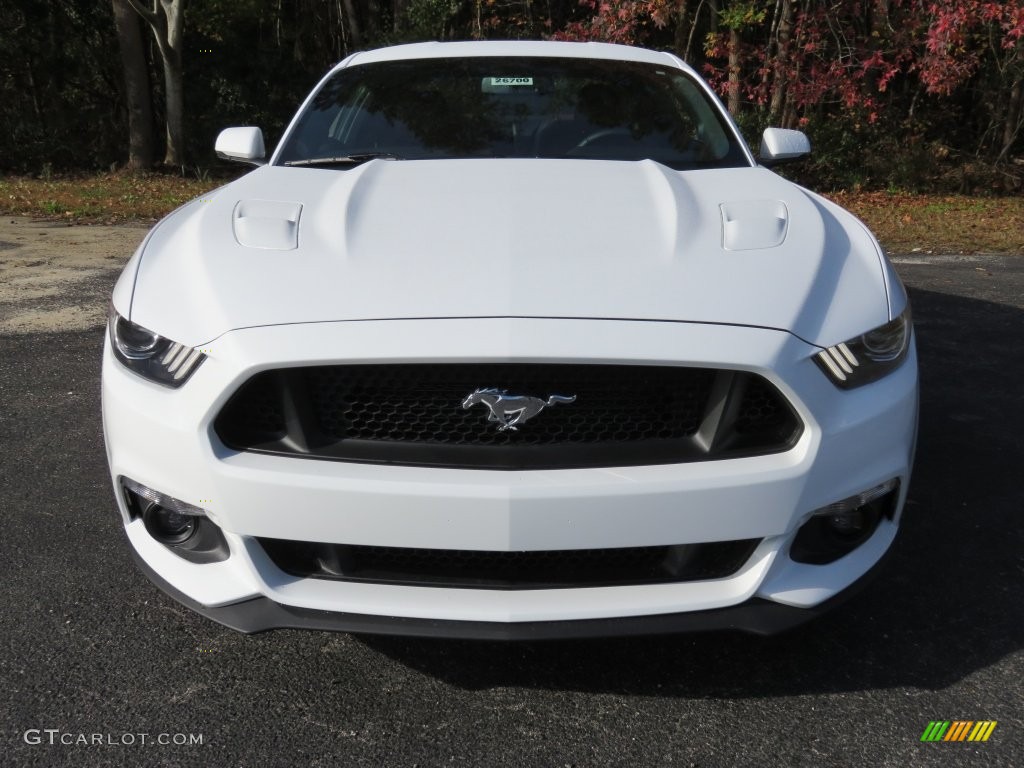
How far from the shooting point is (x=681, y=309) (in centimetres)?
201

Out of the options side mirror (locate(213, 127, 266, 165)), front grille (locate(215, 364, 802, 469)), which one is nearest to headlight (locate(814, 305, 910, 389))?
front grille (locate(215, 364, 802, 469))

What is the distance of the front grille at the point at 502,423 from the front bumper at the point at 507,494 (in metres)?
0.05

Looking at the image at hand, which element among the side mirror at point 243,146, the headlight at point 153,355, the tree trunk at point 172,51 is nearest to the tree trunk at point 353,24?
the tree trunk at point 172,51

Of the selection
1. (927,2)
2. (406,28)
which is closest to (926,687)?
(927,2)

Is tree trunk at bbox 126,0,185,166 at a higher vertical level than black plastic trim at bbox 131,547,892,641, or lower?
lower

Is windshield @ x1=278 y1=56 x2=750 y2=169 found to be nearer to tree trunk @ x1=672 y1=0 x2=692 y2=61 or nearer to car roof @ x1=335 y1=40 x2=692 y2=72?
car roof @ x1=335 y1=40 x2=692 y2=72

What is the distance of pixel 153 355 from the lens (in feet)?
6.95

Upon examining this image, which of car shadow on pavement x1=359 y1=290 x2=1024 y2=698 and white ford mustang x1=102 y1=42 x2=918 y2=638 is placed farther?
car shadow on pavement x1=359 y1=290 x2=1024 y2=698

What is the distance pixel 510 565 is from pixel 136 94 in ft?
50.4

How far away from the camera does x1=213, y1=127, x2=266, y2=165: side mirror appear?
3607mm

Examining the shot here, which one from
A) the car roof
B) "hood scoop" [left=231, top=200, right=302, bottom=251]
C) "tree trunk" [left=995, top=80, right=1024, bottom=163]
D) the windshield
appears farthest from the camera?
"tree trunk" [left=995, top=80, right=1024, bottom=163]

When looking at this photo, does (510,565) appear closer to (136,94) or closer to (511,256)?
(511,256)

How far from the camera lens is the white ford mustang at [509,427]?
193cm

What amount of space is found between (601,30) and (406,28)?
13.8 ft
